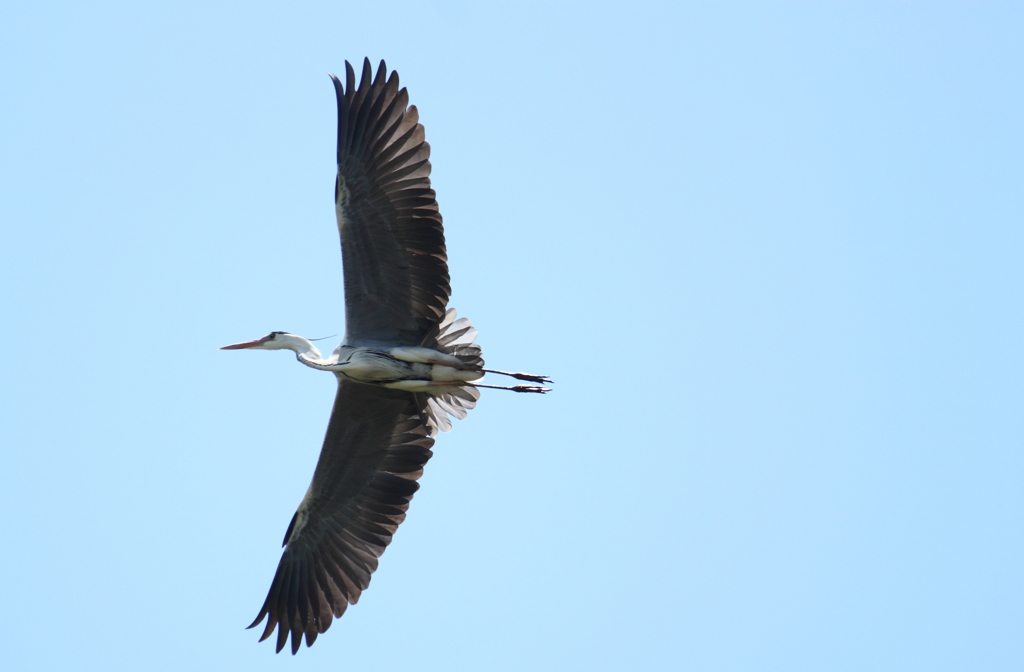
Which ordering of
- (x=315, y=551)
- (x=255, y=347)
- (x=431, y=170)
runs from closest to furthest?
(x=431, y=170), (x=315, y=551), (x=255, y=347)

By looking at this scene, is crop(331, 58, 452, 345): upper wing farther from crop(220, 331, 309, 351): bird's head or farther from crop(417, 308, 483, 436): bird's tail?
crop(220, 331, 309, 351): bird's head

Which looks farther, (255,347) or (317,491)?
(255,347)

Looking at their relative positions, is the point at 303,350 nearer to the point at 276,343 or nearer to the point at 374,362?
the point at 276,343

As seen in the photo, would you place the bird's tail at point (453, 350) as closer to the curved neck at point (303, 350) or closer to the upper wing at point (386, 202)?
the upper wing at point (386, 202)

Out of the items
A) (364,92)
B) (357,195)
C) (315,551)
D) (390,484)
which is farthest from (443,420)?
(364,92)

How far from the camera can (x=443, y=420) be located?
1119 cm

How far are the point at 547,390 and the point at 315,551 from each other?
2677 millimetres

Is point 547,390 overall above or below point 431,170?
below

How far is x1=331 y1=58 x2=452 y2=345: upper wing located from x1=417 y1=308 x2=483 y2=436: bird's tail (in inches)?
9.3

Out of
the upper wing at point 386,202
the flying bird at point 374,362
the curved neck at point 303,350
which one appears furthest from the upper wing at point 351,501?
the upper wing at point 386,202

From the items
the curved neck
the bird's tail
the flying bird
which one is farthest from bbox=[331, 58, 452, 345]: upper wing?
the curved neck

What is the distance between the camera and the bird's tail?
404 inches

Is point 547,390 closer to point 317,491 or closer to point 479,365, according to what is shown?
point 479,365

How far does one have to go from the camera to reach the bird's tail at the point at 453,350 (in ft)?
33.7
